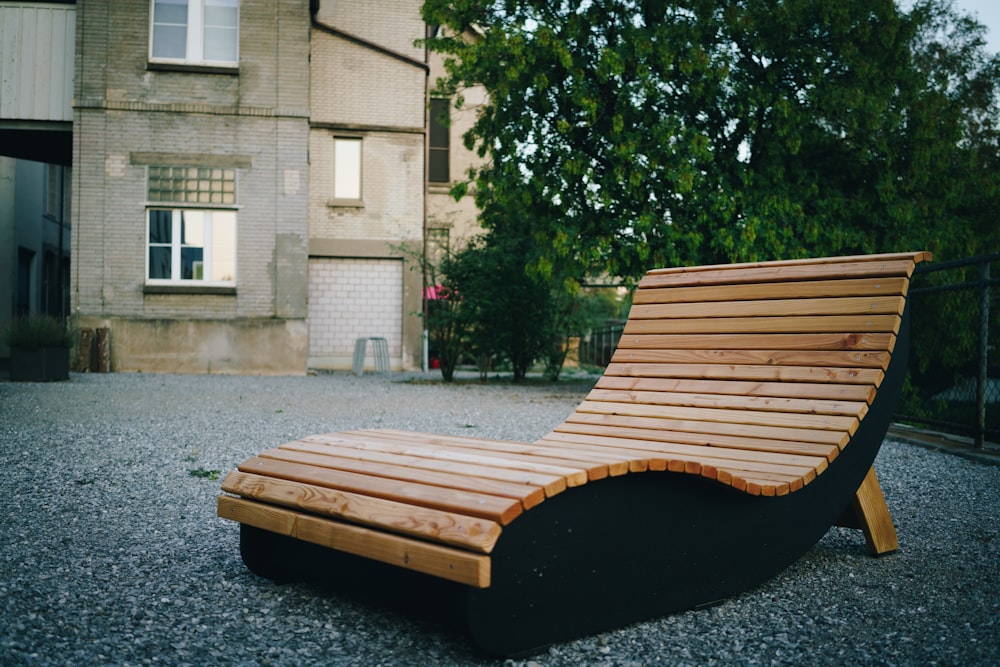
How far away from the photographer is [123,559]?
146 inches

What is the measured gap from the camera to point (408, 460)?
308 cm

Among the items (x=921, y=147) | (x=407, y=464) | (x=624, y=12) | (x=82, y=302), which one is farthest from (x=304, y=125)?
(x=407, y=464)

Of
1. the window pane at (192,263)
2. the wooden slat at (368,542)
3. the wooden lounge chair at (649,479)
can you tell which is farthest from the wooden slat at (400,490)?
the window pane at (192,263)

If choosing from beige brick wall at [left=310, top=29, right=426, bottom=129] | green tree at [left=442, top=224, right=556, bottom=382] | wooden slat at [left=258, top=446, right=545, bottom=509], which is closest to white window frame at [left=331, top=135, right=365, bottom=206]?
beige brick wall at [left=310, top=29, right=426, bottom=129]

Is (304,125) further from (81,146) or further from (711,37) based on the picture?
(711,37)

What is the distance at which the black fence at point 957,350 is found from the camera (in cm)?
714

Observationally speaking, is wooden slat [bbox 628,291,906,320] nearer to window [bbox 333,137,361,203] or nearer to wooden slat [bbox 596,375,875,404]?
wooden slat [bbox 596,375,875,404]

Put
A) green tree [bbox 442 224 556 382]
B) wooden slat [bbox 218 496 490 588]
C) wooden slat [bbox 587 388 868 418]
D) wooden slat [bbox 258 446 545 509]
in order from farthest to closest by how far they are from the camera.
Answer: green tree [bbox 442 224 556 382] < wooden slat [bbox 587 388 868 418] < wooden slat [bbox 258 446 545 509] < wooden slat [bbox 218 496 490 588]

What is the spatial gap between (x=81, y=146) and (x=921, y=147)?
562 inches

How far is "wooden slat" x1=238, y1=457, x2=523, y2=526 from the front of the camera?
8.04 feet

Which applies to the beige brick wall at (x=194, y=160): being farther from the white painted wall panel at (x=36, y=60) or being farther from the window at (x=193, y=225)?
the white painted wall panel at (x=36, y=60)

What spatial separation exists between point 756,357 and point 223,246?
49.3 ft

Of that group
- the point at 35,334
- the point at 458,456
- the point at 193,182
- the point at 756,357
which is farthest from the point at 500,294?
the point at 458,456

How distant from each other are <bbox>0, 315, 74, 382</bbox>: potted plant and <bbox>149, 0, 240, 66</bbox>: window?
19.9 ft
